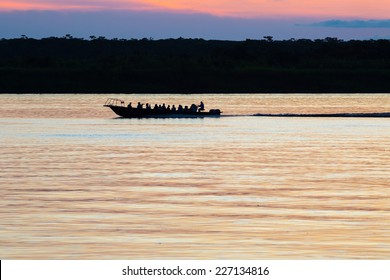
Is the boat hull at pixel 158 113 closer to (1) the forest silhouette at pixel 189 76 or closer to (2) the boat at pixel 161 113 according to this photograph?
(2) the boat at pixel 161 113

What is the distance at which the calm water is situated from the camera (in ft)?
75.9

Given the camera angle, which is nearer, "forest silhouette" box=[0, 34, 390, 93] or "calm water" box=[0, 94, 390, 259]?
"calm water" box=[0, 94, 390, 259]

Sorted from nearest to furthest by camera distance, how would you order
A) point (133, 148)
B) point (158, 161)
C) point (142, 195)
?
point (142, 195) < point (158, 161) < point (133, 148)

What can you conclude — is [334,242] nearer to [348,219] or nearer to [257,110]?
[348,219]

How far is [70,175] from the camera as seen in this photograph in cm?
3678

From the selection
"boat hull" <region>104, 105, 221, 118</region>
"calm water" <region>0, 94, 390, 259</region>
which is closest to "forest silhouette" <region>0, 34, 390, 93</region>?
"boat hull" <region>104, 105, 221, 118</region>

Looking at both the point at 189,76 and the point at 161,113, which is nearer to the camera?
the point at 161,113

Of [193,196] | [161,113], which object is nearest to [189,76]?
[161,113]

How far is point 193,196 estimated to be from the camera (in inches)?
1219

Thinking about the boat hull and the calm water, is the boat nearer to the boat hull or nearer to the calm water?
the boat hull

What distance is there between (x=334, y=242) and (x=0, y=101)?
9451 cm

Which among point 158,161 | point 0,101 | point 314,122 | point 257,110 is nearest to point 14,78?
point 0,101

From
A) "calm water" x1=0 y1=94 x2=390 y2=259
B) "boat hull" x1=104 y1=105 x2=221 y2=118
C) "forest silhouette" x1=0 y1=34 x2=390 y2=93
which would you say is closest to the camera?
"calm water" x1=0 y1=94 x2=390 y2=259

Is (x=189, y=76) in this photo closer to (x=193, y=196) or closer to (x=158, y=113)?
(x=158, y=113)
